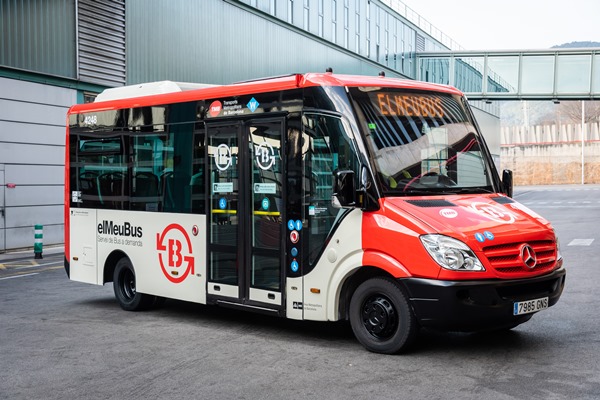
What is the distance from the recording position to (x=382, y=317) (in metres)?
7.30

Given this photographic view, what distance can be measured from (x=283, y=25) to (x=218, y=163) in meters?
27.6

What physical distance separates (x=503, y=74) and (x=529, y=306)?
44.1 metres

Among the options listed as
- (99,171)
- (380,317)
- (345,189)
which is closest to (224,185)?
(345,189)

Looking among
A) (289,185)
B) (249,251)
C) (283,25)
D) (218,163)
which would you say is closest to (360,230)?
(289,185)

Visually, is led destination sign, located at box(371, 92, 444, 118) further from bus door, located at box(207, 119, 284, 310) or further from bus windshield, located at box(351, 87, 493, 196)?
bus door, located at box(207, 119, 284, 310)

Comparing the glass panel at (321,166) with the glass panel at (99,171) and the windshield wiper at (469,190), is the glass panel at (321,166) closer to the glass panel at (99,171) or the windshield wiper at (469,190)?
the windshield wiper at (469,190)

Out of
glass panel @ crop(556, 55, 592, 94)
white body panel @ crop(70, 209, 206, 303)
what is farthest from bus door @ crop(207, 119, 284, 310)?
glass panel @ crop(556, 55, 592, 94)

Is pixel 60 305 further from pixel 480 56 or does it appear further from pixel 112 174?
pixel 480 56

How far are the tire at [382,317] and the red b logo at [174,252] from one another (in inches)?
98.0

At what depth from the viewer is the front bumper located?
6.82 meters

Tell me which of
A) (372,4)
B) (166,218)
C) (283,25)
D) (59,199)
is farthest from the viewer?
(372,4)

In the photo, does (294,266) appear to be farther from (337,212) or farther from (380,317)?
(380,317)

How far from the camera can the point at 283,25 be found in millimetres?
35562

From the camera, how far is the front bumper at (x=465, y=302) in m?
6.82
